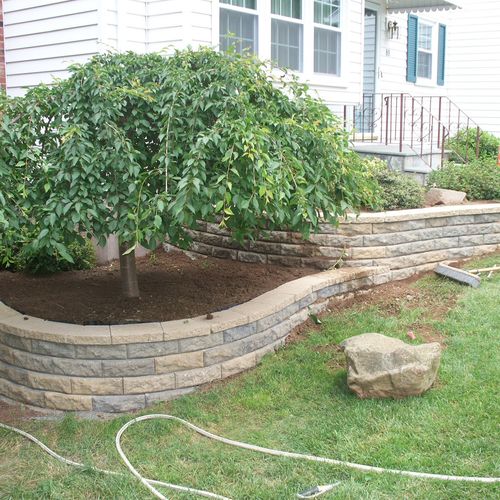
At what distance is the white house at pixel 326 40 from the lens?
7.04m

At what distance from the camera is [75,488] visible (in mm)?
3301

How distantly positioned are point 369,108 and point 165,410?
869 centimetres

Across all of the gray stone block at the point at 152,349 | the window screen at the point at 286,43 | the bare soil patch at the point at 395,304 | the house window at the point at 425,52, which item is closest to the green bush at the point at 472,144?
the house window at the point at 425,52

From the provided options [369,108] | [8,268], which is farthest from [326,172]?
[369,108]

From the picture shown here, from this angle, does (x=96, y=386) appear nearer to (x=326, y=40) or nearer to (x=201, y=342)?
(x=201, y=342)

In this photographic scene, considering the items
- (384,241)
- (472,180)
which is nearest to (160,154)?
(384,241)

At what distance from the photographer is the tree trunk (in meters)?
4.95

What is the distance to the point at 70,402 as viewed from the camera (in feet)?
13.4

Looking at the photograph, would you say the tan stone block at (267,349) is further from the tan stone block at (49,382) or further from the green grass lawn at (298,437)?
the tan stone block at (49,382)

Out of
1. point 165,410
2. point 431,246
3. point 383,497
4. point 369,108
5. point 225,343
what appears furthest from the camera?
point 369,108

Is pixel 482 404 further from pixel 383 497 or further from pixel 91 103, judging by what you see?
pixel 91 103

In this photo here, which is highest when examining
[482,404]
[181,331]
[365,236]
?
[365,236]

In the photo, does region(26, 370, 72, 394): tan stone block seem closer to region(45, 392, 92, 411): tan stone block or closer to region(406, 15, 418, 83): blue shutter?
region(45, 392, 92, 411): tan stone block

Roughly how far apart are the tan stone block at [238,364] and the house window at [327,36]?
555 centimetres
